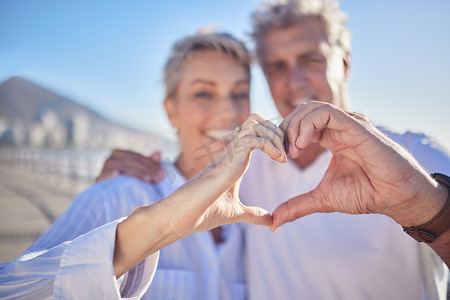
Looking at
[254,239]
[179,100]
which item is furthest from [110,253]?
[179,100]

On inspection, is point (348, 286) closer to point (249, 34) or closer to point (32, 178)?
point (249, 34)

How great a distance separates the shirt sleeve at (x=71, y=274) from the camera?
3.53ft

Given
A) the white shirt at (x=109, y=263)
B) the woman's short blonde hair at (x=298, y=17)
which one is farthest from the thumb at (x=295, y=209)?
the woman's short blonde hair at (x=298, y=17)

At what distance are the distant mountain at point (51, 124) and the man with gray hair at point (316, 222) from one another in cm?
1846

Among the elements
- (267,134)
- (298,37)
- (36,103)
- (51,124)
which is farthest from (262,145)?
(36,103)

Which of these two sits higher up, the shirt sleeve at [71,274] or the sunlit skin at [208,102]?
the sunlit skin at [208,102]

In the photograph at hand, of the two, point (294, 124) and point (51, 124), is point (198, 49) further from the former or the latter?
point (51, 124)

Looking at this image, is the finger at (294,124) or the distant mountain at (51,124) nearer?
the finger at (294,124)

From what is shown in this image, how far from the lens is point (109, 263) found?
1082 mm

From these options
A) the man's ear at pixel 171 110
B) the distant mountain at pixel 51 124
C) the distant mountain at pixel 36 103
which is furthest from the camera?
the distant mountain at pixel 36 103

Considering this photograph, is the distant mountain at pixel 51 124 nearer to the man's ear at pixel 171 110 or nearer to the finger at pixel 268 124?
the man's ear at pixel 171 110

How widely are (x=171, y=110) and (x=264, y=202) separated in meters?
1.43

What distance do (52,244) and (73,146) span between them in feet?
113

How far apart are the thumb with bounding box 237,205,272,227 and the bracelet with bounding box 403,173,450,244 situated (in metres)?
0.69
